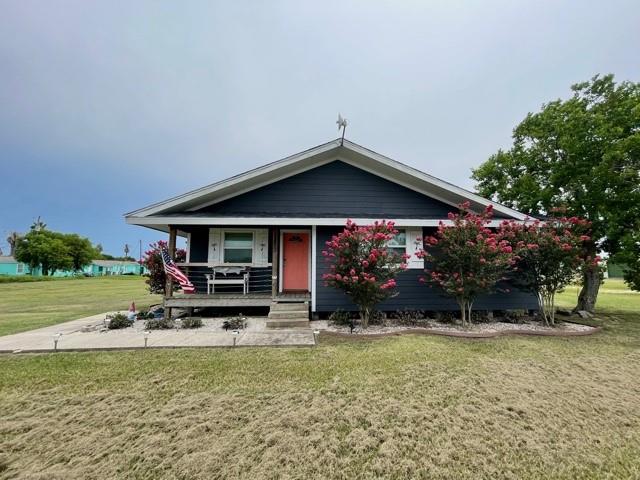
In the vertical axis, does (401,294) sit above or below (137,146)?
below

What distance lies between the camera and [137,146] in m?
27.6

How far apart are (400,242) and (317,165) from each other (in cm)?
373

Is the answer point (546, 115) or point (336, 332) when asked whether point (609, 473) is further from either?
point (546, 115)

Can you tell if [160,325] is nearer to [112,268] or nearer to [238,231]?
[238,231]

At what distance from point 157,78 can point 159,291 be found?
1219 cm

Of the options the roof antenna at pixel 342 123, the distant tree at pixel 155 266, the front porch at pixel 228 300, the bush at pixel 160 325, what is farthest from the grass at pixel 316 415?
the roof antenna at pixel 342 123

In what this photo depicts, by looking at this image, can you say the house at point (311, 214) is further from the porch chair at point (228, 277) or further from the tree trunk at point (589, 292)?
the tree trunk at point (589, 292)

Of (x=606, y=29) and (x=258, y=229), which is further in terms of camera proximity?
(x=606, y=29)

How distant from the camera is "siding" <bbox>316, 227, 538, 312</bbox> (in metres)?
7.97

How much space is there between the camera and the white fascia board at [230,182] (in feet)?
25.3

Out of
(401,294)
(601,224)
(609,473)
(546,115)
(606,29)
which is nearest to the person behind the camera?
(609,473)

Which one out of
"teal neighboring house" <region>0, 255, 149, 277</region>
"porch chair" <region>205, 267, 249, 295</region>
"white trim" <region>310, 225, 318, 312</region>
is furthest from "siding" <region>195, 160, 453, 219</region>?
"teal neighboring house" <region>0, 255, 149, 277</region>

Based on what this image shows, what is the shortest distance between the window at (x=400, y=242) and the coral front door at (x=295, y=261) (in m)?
2.80

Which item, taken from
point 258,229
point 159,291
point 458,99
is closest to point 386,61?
point 458,99
